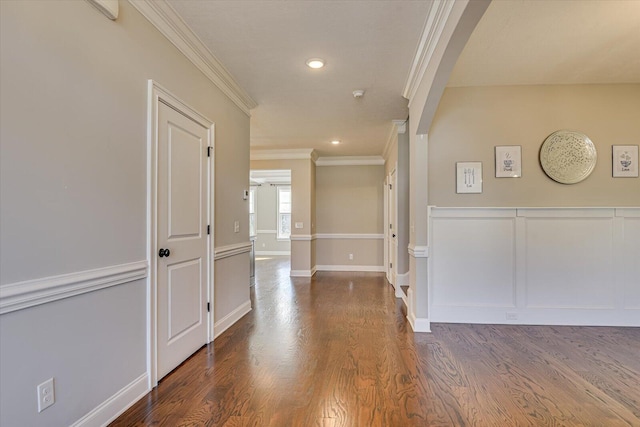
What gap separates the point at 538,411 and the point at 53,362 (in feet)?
8.37

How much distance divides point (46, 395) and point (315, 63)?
2.89 m

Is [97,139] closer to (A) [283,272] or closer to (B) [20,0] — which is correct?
(B) [20,0]

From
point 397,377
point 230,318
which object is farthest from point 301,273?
point 397,377

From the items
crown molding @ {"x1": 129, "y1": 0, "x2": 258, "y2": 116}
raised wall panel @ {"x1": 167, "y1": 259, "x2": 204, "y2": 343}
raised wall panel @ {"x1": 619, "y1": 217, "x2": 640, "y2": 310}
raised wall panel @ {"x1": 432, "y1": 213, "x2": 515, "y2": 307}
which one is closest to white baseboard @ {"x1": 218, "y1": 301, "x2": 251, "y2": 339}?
raised wall panel @ {"x1": 167, "y1": 259, "x2": 204, "y2": 343}

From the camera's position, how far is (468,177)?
3512 millimetres

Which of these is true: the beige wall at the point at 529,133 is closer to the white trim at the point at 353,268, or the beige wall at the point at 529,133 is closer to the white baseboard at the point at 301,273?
the white baseboard at the point at 301,273

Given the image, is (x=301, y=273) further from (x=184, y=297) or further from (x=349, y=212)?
(x=184, y=297)

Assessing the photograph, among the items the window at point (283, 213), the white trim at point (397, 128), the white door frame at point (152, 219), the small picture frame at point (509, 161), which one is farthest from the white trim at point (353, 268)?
the white door frame at point (152, 219)

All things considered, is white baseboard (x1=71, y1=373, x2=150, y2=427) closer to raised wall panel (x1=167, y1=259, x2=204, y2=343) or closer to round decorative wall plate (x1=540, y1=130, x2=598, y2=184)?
raised wall panel (x1=167, y1=259, x2=204, y2=343)

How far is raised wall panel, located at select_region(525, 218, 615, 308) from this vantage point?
11.2 feet

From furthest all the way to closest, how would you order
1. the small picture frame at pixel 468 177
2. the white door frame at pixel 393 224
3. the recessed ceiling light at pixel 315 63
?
the white door frame at pixel 393 224 < the small picture frame at pixel 468 177 < the recessed ceiling light at pixel 315 63

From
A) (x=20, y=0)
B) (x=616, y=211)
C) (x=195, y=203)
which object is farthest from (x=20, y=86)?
(x=616, y=211)

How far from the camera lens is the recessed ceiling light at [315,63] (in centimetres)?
292

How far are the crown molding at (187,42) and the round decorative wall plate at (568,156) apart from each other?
3.32m
